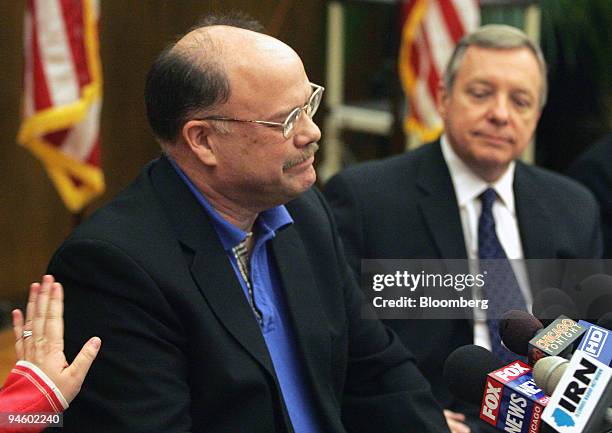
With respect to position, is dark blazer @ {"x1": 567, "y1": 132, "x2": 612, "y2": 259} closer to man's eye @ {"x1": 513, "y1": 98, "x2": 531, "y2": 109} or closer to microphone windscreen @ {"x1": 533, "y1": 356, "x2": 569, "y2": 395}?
man's eye @ {"x1": 513, "y1": 98, "x2": 531, "y2": 109}

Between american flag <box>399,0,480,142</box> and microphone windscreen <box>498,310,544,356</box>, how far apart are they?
306 cm

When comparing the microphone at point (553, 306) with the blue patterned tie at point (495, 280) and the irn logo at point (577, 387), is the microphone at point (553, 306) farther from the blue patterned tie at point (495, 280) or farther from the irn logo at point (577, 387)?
the blue patterned tie at point (495, 280)

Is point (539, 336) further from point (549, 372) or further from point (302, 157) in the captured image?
point (302, 157)

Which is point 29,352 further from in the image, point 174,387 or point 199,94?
point 199,94

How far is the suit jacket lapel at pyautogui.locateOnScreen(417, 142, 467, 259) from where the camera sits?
270cm

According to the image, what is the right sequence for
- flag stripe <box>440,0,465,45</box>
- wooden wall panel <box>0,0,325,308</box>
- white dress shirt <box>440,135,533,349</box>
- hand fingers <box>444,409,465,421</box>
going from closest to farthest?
hand fingers <box>444,409,465,421</box>, white dress shirt <box>440,135,533,349</box>, wooden wall panel <box>0,0,325,308</box>, flag stripe <box>440,0,465,45</box>

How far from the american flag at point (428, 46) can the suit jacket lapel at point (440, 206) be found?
1691 mm

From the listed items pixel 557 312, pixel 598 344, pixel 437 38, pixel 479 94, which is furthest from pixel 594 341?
pixel 437 38

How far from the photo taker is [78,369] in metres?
1.61

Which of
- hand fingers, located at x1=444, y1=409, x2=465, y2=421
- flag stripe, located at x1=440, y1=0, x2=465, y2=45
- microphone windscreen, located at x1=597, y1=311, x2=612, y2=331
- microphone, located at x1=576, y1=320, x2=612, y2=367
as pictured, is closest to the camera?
microphone, located at x1=576, y1=320, x2=612, y2=367

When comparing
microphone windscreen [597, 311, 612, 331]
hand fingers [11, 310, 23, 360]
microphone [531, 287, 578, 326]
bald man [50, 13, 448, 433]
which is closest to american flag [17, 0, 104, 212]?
bald man [50, 13, 448, 433]

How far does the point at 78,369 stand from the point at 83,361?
2cm

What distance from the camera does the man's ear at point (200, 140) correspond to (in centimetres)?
189

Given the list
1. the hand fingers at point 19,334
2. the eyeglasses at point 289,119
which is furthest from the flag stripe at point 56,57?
the hand fingers at point 19,334
